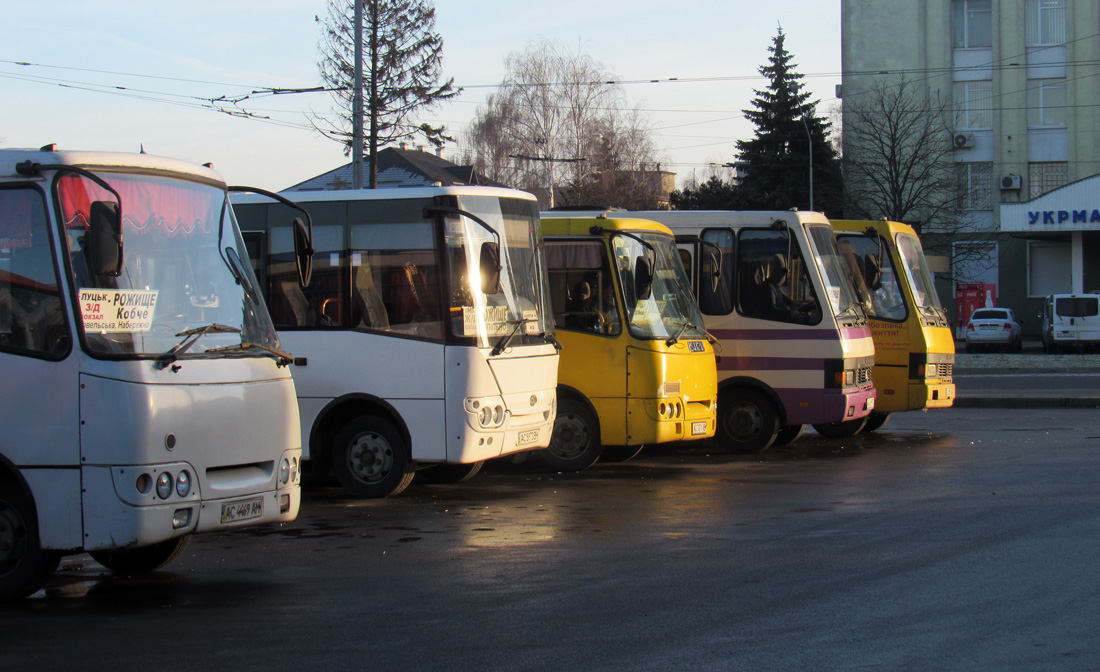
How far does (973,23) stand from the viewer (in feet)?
182

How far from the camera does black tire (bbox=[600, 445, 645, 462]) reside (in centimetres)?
1451

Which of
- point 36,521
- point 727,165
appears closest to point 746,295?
point 36,521

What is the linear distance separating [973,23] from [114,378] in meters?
54.7

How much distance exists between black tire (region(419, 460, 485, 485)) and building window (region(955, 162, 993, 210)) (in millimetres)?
45564

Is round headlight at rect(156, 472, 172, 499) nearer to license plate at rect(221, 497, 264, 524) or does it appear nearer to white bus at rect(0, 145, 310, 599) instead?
white bus at rect(0, 145, 310, 599)

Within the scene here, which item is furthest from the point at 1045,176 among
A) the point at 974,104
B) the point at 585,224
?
the point at 585,224

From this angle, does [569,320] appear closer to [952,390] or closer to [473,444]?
[473,444]

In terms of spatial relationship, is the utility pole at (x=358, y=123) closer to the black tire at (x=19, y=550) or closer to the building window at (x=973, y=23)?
the black tire at (x=19, y=550)

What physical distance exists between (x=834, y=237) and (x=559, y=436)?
5.14 metres

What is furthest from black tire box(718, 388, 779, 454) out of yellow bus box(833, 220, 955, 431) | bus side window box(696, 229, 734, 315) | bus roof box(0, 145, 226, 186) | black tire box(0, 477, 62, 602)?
black tire box(0, 477, 62, 602)

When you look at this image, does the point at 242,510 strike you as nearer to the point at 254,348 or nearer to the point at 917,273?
the point at 254,348

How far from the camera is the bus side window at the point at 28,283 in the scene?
7.12 meters

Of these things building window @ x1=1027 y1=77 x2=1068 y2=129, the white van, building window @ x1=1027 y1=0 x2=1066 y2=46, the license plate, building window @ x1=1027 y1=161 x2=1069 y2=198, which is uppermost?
building window @ x1=1027 y1=0 x2=1066 y2=46

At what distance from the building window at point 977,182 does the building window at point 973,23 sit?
5384 mm
